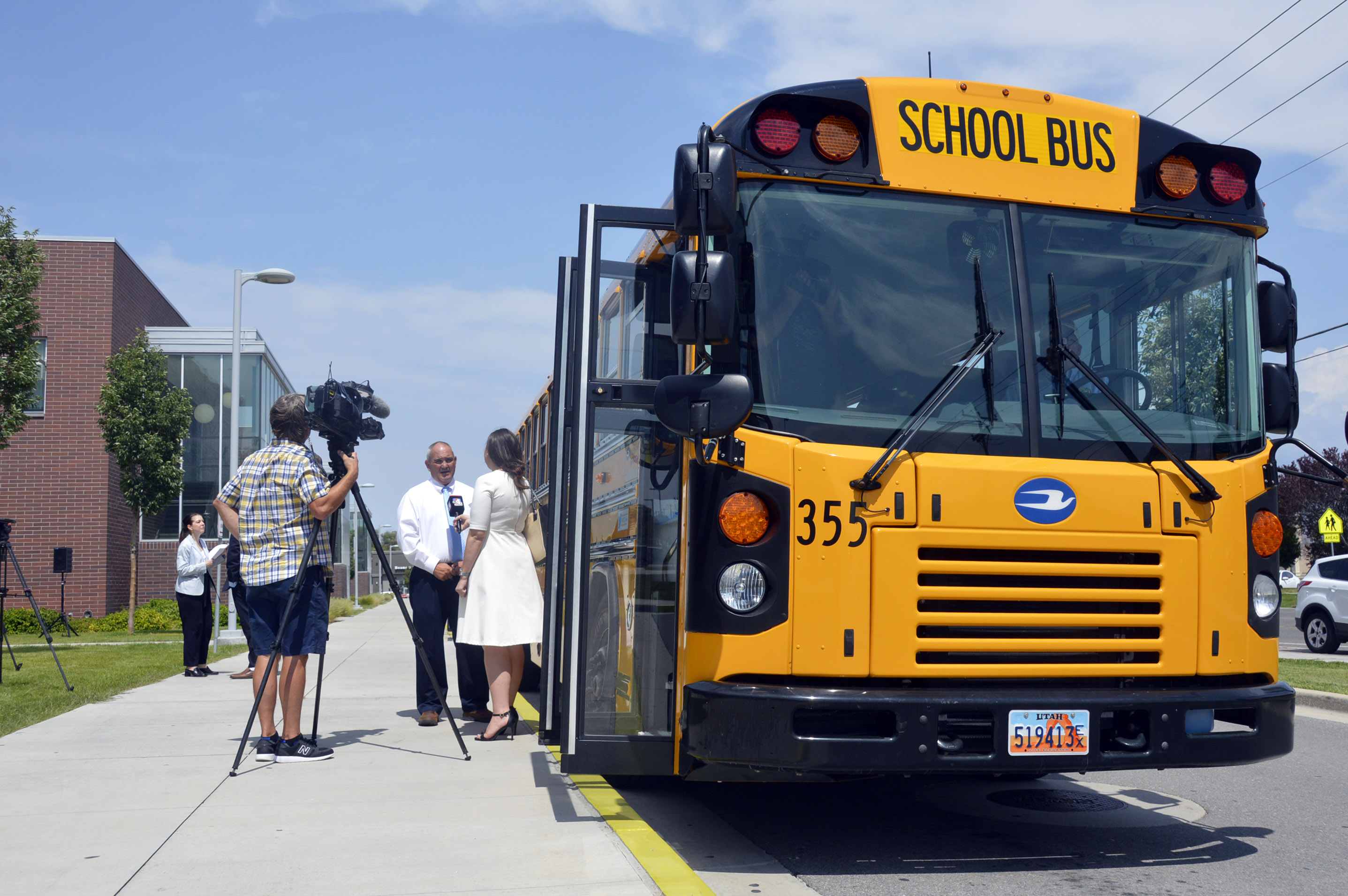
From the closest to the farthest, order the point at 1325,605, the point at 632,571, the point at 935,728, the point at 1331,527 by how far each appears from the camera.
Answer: the point at 935,728, the point at 632,571, the point at 1325,605, the point at 1331,527

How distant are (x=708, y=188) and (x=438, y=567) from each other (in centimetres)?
444

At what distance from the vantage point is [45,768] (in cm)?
637

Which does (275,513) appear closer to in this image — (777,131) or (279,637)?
(279,637)

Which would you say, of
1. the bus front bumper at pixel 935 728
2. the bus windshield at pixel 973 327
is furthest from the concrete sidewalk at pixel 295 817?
the bus windshield at pixel 973 327

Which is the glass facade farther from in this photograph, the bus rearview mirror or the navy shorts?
the bus rearview mirror

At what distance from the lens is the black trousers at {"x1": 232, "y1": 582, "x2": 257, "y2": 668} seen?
6.45 meters

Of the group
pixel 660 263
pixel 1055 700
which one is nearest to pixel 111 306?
pixel 660 263

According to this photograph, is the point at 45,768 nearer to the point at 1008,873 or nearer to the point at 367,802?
the point at 367,802

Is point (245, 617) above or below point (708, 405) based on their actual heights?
below

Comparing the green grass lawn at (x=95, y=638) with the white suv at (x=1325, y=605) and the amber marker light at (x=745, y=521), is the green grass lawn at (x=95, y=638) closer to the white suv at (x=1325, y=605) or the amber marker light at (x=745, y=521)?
the amber marker light at (x=745, y=521)

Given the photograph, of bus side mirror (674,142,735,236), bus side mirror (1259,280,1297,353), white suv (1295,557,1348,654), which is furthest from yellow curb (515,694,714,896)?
white suv (1295,557,1348,654)

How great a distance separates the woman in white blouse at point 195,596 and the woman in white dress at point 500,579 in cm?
558

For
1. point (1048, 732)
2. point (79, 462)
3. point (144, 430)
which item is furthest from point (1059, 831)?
point (79, 462)

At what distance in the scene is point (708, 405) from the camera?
164 inches
